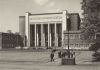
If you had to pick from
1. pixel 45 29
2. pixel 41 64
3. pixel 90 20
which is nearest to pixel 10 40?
pixel 45 29

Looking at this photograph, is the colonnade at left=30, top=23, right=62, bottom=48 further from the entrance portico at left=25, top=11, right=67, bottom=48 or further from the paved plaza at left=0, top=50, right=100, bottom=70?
the paved plaza at left=0, top=50, right=100, bottom=70

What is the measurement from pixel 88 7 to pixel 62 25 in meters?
116

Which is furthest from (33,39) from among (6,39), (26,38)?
(6,39)

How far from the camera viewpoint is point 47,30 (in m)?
173

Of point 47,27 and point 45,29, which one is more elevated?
point 47,27

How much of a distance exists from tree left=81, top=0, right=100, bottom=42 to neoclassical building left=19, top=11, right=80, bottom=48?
114m

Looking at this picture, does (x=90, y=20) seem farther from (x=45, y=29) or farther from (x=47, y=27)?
(x=45, y=29)

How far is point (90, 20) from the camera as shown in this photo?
42312 millimetres

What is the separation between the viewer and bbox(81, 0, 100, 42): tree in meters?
42.0

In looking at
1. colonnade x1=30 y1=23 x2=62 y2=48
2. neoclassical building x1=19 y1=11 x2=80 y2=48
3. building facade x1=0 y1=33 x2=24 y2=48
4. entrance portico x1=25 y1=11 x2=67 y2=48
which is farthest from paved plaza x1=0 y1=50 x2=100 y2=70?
colonnade x1=30 y1=23 x2=62 y2=48

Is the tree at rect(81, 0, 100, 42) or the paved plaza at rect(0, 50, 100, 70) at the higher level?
the tree at rect(81, 0, 100, 42)

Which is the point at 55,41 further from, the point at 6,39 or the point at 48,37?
the point at 6,39

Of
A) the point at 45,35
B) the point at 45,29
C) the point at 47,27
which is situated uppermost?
the point at 47,27

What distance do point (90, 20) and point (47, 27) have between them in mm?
131104
